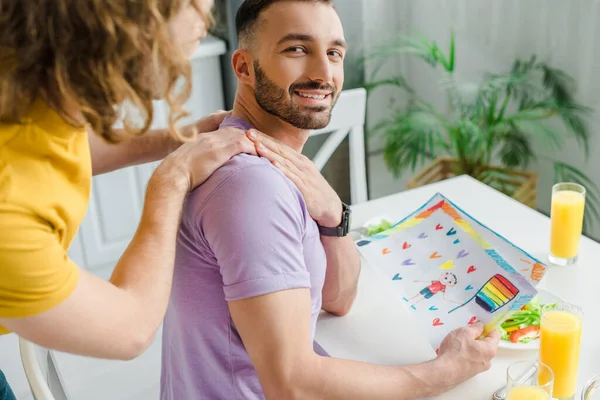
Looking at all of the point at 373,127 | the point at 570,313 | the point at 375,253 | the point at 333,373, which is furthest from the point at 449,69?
the point at 333,373

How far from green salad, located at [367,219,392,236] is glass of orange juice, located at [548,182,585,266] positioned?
0.36 metres

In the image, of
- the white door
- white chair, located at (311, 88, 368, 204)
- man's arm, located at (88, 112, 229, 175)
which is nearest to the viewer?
man's arm, located at (88, 112, 229, 175)

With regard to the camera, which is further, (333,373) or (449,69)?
(449,69)

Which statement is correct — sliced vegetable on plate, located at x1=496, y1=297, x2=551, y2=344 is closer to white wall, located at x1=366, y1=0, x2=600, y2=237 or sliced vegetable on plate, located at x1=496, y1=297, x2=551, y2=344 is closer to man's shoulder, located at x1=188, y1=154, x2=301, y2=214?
man's shoulder, located at x1=188, y1=154, x2=301, y2=214

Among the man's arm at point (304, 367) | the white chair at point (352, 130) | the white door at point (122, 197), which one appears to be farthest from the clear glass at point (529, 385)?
the white door at point (122, 197)

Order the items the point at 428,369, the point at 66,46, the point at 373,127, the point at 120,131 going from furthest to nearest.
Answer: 1. the point at 373,127
2. the point at 428,369
3. the point at 120,131
4. the point at 66,46

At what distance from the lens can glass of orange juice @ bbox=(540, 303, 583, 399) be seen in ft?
3.33

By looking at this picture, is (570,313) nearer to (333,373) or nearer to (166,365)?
(333,373)

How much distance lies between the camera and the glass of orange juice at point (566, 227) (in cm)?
137

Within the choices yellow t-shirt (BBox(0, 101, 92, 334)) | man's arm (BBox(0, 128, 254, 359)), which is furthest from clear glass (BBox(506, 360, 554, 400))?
yellow t-shirt (BBox(0, 101, 92, 334))

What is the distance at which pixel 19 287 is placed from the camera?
75cm

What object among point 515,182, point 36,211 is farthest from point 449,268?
point 515,182

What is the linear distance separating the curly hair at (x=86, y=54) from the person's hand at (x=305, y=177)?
29cm

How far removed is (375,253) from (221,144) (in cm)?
44
